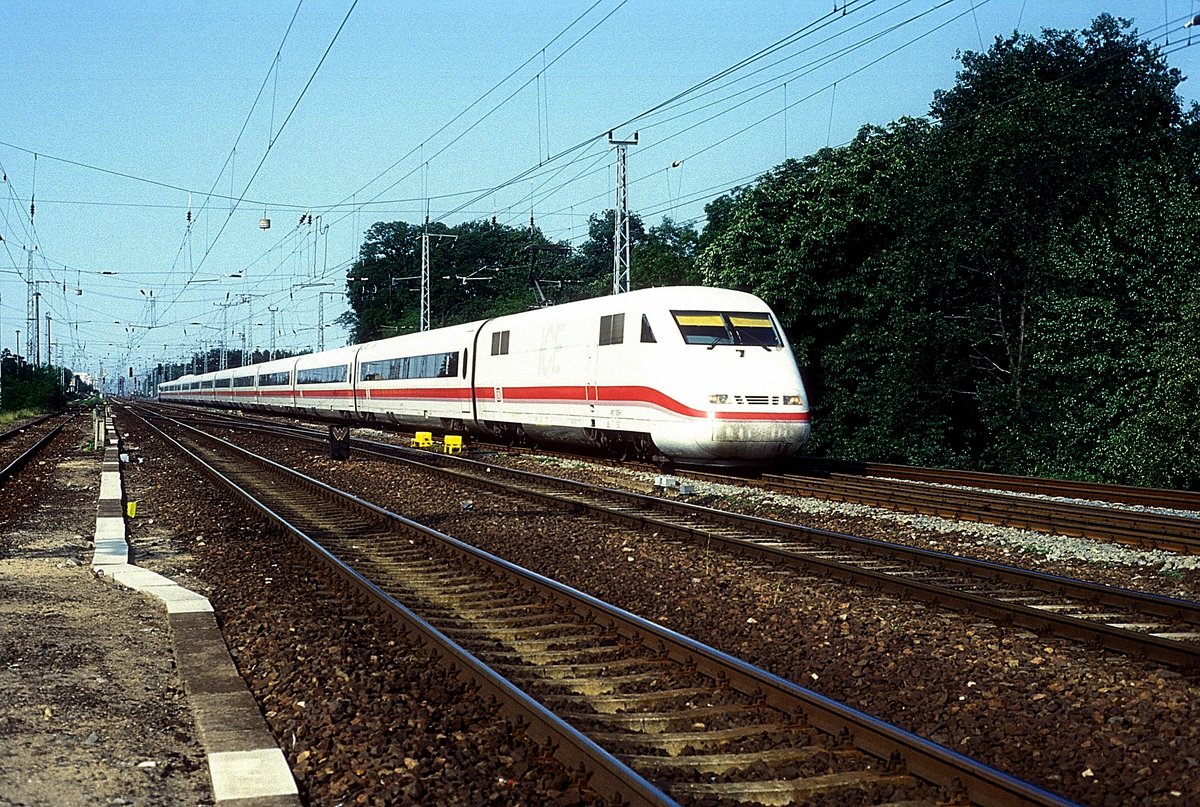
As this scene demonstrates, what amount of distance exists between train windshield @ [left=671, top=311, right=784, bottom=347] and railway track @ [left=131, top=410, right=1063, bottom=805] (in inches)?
355

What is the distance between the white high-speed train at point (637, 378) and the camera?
17891 millimetres

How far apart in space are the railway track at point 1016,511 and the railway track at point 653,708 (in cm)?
666

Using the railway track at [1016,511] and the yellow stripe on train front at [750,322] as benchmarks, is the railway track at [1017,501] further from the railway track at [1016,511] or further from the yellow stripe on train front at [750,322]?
the yellow stripe on train front at [750,322]

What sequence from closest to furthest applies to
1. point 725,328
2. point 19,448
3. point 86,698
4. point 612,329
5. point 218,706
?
point 218,706 < point 86,698 < point 725,328 < point 612,329 < point 19,448

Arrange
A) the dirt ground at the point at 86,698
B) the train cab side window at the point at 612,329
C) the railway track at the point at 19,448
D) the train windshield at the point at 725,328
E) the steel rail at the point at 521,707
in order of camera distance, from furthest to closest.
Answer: the railway track at the point at 19,448 → the train cab side window at the point at 612,329 → the train windshield at the point at 725,328 → the dirt ground at the point at 86,698 → the steel rail at the point at 521,707

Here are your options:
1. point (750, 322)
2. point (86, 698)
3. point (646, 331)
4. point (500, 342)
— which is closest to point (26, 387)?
point (500, 342)

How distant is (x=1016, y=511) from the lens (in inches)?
549

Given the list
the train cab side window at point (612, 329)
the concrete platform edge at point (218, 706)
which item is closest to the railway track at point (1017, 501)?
the train cab side window at point (612, 329)

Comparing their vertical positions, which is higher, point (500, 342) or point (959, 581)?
point (500, 342)

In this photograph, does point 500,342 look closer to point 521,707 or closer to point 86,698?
point 86,698

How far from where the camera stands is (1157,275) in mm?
21984

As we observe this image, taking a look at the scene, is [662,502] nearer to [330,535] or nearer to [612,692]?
[330,535]

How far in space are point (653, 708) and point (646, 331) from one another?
13.4 m

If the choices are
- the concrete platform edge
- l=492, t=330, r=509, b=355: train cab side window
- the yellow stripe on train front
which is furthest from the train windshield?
the concrete platform edge
